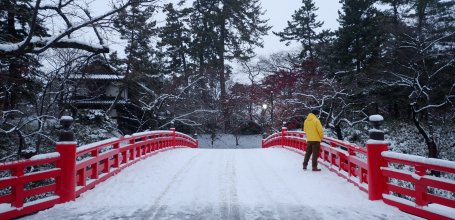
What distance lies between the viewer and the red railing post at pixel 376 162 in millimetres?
6695

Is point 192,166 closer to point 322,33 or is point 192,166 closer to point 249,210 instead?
point 249,210

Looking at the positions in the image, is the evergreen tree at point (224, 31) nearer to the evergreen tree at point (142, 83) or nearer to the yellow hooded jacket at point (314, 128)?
the evergreen tree at point (142, 83)

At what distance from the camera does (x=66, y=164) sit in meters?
6.64

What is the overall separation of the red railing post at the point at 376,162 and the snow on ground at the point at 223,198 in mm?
212

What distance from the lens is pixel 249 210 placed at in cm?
615

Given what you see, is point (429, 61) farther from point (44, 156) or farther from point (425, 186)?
point (44, 156)

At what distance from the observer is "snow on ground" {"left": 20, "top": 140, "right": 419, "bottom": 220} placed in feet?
19.2

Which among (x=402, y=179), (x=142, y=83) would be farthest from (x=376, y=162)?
(x=142, y=83)

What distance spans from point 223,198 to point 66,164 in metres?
2.85

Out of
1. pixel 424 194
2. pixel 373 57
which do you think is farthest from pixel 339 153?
pixel 373 57

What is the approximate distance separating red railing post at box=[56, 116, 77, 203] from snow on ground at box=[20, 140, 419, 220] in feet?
0.68

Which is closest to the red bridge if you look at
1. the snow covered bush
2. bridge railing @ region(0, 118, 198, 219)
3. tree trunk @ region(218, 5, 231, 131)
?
bridge railing @ region(0, 118, 198, 219)

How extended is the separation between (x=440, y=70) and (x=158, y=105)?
20756 mm

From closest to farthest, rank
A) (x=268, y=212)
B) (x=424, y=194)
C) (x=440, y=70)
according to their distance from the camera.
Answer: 1. (x=424, y=194)
2. (x=268, y=212)
3. (x=440, y=70)
